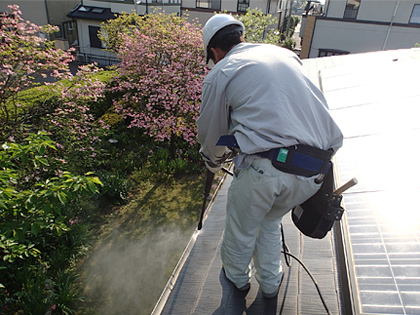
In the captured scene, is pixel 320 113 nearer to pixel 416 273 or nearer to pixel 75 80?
pixel 416 273

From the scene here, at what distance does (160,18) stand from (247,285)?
7.84 m

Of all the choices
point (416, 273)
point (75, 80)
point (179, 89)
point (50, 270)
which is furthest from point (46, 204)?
point (179, 89)

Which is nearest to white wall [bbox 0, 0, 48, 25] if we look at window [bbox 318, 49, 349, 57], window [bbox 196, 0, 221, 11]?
window [bbox 196, 0, 221, 11]

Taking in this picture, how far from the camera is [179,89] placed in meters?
7.12

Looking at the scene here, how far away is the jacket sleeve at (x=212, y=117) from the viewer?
5.89 ft

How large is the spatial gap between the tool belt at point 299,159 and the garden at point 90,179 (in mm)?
1560

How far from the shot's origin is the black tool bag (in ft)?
5.91

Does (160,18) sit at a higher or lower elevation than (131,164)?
higher

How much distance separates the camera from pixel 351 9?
1636 centimetres

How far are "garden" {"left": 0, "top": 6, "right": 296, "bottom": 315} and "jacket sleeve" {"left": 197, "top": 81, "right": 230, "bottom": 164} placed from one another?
42.5 inches

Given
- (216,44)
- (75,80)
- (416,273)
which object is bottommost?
(75,80)

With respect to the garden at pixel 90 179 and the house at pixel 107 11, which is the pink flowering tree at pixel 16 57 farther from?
the house at pixel 107 11

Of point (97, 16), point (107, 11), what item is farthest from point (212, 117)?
point (107, 11)

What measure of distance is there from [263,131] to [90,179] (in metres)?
1.60
